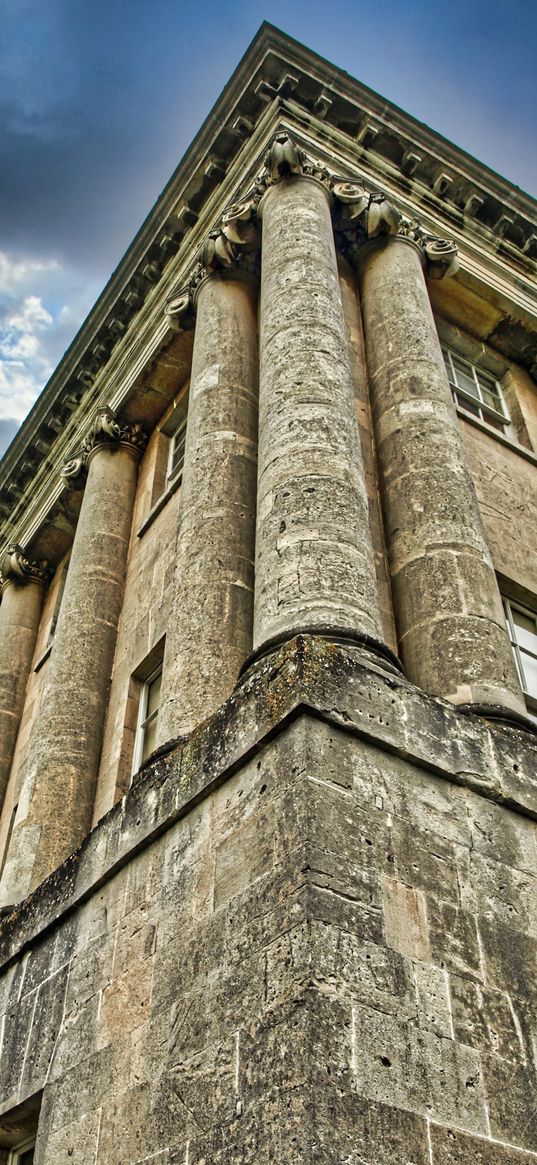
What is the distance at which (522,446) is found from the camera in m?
13.2

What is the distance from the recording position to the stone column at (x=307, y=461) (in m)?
7.02

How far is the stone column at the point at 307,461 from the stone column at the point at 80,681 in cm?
441

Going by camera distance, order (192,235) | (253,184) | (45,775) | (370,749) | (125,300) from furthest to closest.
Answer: (125,300)
(192,235)
(253,184)
(45,775)
(370,749)

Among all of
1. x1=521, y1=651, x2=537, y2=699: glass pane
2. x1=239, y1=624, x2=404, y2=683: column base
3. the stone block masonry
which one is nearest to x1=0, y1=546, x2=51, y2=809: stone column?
x1=521, y1=651, x2=537, y2=699: glass pane

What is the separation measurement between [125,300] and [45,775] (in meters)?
8.60

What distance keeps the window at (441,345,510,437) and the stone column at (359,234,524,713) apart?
2243 mm

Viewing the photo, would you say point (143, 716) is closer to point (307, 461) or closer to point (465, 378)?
point (307, 461)

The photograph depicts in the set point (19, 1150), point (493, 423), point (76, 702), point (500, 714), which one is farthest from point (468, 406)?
point (19, 1150)

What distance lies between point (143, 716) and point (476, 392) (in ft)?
22.1

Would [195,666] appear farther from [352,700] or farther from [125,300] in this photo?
[125,300]

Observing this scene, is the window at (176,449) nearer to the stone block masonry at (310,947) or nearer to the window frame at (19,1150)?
the stone block masonry at (310,947)

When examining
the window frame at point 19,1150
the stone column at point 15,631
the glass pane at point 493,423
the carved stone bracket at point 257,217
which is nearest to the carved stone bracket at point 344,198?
the carved stone bracket at point 257,217

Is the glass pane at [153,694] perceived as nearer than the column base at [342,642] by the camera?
No

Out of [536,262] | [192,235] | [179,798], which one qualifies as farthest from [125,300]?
[179,798]
